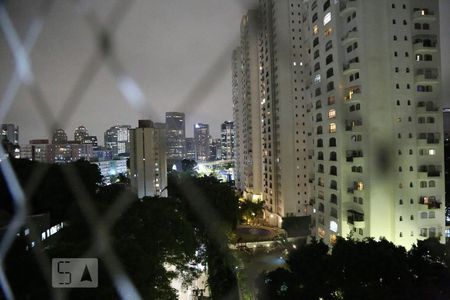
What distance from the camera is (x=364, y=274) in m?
3.20

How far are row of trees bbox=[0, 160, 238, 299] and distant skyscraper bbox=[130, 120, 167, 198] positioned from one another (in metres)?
2.34

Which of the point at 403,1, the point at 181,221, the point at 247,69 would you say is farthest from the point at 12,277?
the point at 247,69

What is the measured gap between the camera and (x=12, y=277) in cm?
265

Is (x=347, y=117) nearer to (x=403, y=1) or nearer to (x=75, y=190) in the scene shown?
(x=403, y=1)

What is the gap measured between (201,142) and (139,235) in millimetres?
30147

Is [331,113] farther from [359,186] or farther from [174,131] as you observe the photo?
[174,131]

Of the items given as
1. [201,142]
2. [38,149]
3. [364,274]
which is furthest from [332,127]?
[201,142]

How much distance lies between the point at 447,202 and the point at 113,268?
761 centimetres

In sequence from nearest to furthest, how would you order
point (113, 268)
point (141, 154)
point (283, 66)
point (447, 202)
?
point (113, 268) < point (447, 202) < point (283, 66) < point (141, 154)

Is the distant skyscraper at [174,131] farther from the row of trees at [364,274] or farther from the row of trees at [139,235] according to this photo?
the row of trees at [364,274]

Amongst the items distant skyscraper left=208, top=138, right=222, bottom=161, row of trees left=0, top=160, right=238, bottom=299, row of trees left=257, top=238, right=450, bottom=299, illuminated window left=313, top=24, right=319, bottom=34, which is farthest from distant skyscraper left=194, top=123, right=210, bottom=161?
row of trees left=257, top=238, right=450, bottom=299

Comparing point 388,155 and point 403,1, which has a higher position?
point 403,1

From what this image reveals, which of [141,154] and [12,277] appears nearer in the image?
[12,277]

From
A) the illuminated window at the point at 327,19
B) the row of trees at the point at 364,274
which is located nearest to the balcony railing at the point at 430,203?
the row of trees at the point at 364,274
